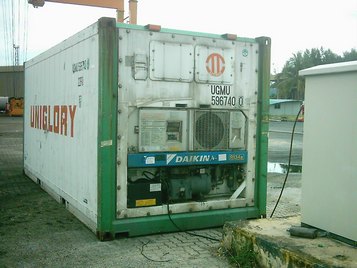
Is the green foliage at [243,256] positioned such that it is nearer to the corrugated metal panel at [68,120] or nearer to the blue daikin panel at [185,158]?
the blue daikin panel at [185,158]

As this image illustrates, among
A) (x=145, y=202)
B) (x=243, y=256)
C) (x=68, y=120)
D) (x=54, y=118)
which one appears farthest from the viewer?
(x=54, y=118)

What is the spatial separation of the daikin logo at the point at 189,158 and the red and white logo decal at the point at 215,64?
1.18 meters

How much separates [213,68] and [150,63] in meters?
0.94

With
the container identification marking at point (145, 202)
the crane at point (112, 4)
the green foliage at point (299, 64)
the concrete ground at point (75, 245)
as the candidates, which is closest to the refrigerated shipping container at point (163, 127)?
the container identification marking at point (145, 202)

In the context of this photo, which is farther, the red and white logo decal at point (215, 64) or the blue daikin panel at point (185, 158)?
the red and white logo decal at point (215, 64)

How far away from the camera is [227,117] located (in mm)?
5828

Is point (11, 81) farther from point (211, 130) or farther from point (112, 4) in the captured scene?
point (211, 130)

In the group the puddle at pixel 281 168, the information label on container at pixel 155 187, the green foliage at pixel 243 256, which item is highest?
the information label on container at pixel 155 187

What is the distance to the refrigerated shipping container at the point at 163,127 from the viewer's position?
16.9 feet

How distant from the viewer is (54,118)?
7379 millimetres

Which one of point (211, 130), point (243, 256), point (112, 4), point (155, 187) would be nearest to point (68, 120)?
point (155, 187)

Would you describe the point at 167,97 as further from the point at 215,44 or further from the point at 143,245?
the point at 143,245

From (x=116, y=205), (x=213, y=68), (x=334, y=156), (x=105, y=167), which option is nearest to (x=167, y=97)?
(x=213, y=68)

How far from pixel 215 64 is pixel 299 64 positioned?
A: 46187mm
